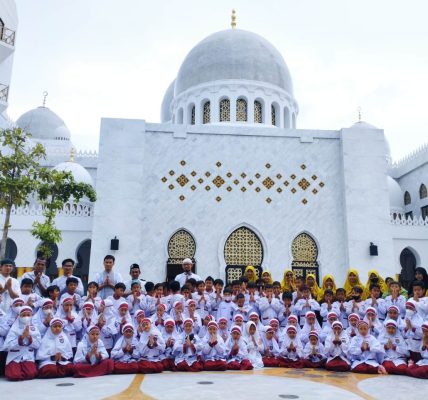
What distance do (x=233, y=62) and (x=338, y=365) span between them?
1390 cm

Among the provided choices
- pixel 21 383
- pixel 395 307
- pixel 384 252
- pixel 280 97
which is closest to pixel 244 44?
pixel 280 97

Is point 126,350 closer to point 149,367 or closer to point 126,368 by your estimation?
point 126,368

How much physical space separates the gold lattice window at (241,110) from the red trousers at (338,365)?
40.4 feet

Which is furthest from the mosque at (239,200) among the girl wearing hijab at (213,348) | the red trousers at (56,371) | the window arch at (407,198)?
the window arch at (407,198)

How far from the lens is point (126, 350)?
235 inches

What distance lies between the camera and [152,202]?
13.1m

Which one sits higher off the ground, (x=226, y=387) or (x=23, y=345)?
(x=23, y=345)

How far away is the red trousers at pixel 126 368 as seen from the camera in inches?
225

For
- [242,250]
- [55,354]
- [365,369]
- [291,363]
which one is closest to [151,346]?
[55,354]

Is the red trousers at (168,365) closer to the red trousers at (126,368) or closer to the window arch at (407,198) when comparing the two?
the red trousers at (126,368)

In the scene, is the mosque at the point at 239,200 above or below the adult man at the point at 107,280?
above

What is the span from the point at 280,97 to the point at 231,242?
7.66 metres

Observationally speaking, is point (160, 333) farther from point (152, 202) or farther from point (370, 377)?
point (152, 202)

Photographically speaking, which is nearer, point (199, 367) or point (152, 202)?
point (199, 367)
